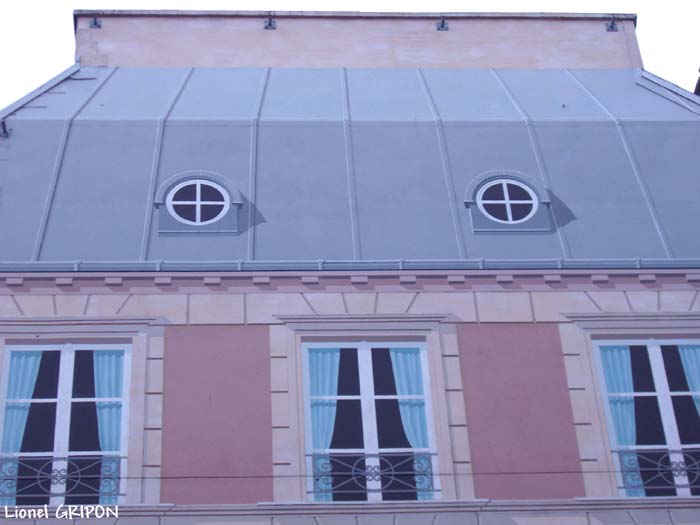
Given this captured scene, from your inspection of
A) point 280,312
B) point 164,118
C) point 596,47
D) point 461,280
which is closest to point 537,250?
point 461,280

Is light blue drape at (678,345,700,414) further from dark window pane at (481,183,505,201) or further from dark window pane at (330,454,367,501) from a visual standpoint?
dark window pane at (330,454,367,501)

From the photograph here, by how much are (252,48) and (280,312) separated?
26.6 feet

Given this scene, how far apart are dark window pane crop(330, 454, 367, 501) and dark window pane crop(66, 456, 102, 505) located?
2.76 meters

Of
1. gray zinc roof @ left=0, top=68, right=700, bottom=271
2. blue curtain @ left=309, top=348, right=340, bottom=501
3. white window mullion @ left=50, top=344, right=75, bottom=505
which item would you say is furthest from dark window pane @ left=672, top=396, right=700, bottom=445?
white window mullion @ left=50, top=344, right=75, bottom=505

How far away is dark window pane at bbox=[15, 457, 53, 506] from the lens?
541 inches

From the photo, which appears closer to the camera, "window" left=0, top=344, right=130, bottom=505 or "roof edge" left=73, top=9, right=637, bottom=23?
"window" left=0, top=344, right=130, bottom=505

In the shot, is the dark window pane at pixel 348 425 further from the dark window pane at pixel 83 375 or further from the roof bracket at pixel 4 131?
the roof bracket at pixel 4 131

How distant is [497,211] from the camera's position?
16.9 meters

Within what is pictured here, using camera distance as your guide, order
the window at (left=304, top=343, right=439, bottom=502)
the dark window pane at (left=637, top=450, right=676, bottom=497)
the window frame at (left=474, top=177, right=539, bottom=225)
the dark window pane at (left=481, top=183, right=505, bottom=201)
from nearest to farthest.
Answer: the window at (left=304, top=343, right=439, bottom=502) < the dark window pane at (left=637, top=450, right=676, bottom=497) < the window frame at (left=474, top=177, right=539, bottom=225) < the dark window pane at (left=481, top=183, right=505, bottom=201)

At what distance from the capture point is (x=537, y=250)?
16.3 metres

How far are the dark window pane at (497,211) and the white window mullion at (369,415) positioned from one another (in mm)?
2952

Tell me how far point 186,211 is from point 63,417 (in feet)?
11.8

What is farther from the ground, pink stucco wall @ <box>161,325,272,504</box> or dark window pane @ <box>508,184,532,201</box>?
dark window pane @ <box>508,184,532,201</box>

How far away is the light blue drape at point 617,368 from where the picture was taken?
1506 centimetres
